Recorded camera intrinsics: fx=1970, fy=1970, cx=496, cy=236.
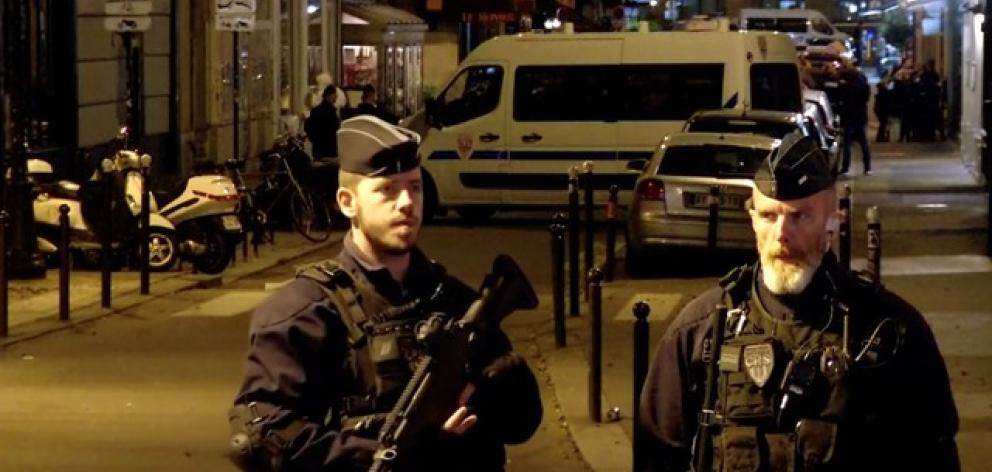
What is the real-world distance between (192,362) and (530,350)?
2317 mm

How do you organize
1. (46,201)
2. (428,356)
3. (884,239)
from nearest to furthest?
1. (428,356)
2. (46,201)
3. (884,239)

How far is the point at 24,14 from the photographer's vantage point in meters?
21.7

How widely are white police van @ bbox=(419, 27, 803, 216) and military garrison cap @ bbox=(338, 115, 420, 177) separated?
63.9ft

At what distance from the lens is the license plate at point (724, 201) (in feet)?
58.5

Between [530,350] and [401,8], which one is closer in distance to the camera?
[530,350]

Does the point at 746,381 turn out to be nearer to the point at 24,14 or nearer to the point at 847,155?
the point at 24,14

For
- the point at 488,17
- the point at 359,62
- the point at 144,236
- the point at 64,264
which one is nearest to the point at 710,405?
the point at 64,264

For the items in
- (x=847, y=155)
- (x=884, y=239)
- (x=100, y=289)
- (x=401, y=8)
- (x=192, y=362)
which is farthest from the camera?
(x=401, y=8)

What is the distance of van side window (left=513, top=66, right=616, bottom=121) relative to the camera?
24.2m

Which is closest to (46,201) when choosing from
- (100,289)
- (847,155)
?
(100,289)

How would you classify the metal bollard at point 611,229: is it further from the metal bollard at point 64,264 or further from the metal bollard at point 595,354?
the metal bollard at point 595,354

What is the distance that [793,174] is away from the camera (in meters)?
4.29

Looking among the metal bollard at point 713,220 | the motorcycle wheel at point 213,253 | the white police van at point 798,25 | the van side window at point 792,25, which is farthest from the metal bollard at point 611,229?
the van side window at point 792,25

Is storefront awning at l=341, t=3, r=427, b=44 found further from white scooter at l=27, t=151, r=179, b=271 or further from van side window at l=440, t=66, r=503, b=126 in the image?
white scooter at l=27, t=151, r=179, b=271
